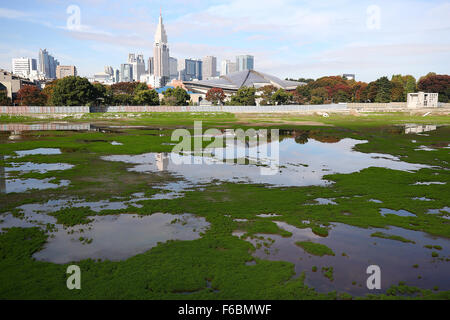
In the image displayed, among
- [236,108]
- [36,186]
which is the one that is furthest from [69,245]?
[236,108]

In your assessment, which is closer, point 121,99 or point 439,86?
point 121,99

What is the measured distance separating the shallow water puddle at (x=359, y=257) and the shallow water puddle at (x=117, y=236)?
2.39 meters

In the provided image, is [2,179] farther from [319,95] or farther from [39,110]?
[319,95]

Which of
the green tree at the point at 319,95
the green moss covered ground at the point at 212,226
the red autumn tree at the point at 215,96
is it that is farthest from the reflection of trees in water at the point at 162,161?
the green tree at the point at 319,95

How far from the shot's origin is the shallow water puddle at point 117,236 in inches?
410

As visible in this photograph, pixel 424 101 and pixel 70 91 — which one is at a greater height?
pixel 70 91

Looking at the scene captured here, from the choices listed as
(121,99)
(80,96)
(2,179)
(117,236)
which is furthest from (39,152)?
(121,99)

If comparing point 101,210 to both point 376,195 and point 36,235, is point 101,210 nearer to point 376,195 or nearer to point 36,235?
point 36,235

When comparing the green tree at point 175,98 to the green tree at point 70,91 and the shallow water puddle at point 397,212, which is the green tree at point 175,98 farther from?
the shallow water puddle at point 397,212

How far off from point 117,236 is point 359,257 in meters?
7.84

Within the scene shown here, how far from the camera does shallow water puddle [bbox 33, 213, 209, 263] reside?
34.2 ft

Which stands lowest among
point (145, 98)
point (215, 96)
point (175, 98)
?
point (145, 98)

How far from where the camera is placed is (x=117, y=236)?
11.9 metres

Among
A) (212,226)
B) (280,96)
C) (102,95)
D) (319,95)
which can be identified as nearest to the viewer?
(212,226)
